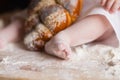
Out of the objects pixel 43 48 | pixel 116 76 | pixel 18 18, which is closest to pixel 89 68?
pixel 116 76

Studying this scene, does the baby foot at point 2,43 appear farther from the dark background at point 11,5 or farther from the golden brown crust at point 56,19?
the dark background at point 11,5

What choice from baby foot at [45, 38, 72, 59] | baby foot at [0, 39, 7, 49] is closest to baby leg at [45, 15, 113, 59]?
baby foot at [45, 38, 72, 59]

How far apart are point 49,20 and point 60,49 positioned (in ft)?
0.48

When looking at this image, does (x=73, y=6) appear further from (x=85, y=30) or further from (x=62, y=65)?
(x=62, y=65)

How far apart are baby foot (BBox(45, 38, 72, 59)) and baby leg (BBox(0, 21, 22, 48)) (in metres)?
0.19

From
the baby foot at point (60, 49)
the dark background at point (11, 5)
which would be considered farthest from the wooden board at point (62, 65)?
the dark background at point (11, 5)

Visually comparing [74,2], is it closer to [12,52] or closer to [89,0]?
[89,0]

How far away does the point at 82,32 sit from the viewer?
91cm

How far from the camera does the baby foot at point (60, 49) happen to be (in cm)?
86

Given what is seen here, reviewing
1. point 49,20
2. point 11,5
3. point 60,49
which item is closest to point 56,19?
point 49,20

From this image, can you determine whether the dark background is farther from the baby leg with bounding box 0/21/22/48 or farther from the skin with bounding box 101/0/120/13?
the skin with bounding box 101/0/120/13

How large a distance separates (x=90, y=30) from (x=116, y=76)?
0.61ft

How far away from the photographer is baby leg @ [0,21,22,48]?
1.01m

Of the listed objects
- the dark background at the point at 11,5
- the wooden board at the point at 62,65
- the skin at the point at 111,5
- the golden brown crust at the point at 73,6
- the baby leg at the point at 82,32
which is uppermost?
the dark background at the point at 11,5
